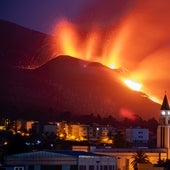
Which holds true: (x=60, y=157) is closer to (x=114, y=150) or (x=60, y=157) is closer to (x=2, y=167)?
(x=2, y=167)

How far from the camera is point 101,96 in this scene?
96312 mm

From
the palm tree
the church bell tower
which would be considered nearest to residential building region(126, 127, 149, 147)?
the church bell tower

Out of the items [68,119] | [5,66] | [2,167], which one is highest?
[5,66]

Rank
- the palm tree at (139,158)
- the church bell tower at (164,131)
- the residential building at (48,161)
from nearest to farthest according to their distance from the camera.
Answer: the residential building at (48,161) → the palm tree at (139,158) → the church bell tower at (164,131)

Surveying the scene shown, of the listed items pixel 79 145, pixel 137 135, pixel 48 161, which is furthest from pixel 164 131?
pixel 48 161

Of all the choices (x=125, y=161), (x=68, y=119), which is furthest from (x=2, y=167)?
(x=68, y=119)

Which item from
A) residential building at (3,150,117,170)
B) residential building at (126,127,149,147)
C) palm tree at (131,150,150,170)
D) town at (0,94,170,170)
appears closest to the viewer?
residential building at (3,150,117,170)

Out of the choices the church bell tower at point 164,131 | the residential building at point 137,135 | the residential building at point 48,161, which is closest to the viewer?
the residential building at point 48,161

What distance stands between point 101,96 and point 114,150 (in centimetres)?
3967

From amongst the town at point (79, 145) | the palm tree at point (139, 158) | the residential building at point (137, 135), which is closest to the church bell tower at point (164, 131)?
the town at point (79, 145)

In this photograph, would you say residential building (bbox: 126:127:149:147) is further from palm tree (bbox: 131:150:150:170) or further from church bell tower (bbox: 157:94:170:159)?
palm tree (bbox: 131:150:150:170)

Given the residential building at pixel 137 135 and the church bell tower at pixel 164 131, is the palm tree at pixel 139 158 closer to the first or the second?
the church bell tower at pixel 164 131

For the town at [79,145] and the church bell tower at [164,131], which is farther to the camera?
the church bell tower at [164,131]

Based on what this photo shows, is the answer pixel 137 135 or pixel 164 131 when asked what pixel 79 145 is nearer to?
pixel 164 131
